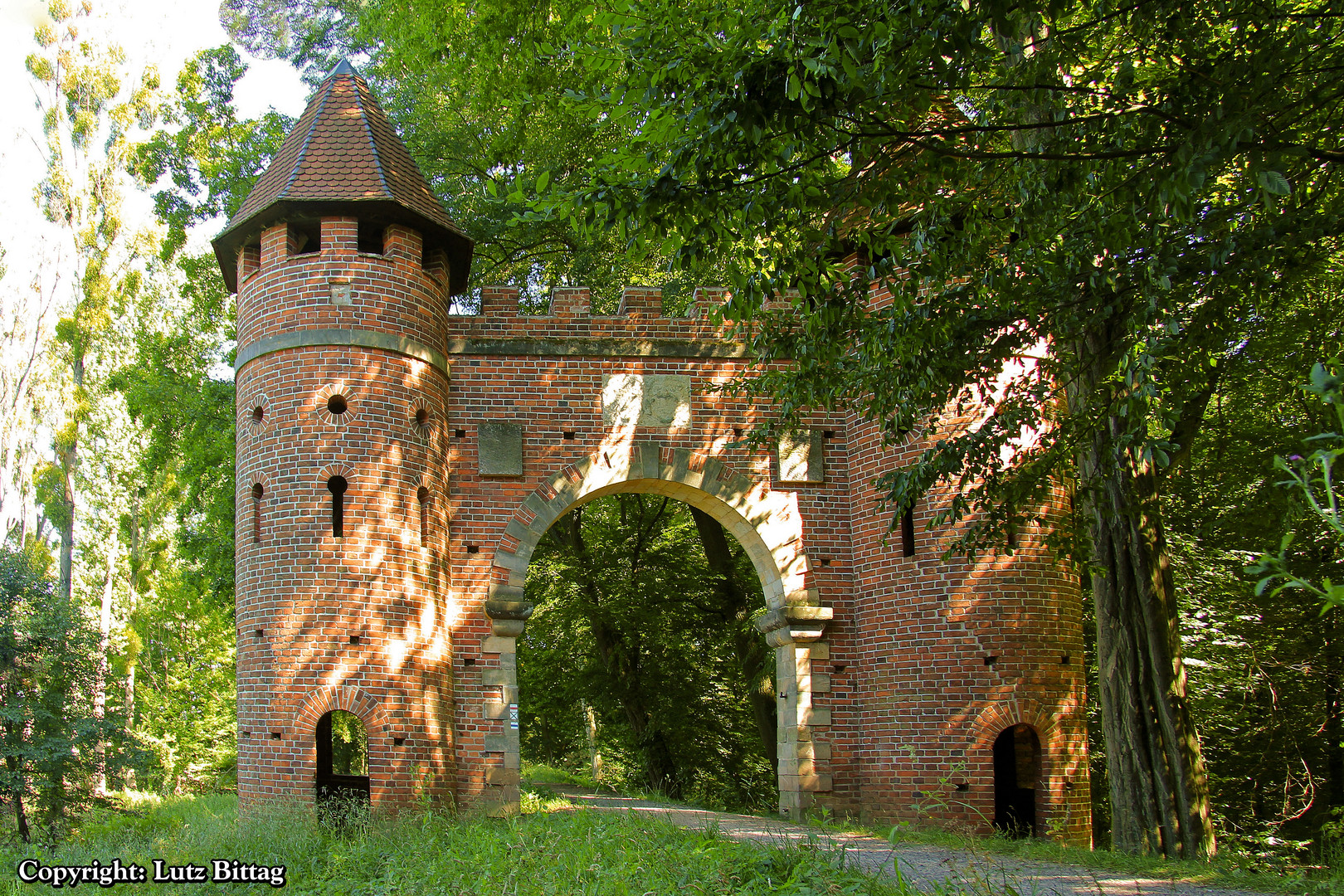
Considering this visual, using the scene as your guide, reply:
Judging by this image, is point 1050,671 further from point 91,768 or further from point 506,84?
point 91,768

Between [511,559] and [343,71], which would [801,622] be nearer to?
[511,559]

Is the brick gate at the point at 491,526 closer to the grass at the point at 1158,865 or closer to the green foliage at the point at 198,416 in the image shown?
the grass at the point at 1158,865

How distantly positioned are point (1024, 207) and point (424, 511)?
6.99 m

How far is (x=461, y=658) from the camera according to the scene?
451 inches

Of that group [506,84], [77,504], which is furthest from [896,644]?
[77,504]

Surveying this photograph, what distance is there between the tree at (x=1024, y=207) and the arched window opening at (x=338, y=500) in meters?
4.79

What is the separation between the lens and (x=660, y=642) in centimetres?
1900

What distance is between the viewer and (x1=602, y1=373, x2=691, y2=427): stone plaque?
12148 millimetres

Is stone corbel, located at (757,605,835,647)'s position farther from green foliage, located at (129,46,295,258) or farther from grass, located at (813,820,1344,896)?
green foliage, located at (129,46,295,258)

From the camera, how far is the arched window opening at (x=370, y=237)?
12.4m

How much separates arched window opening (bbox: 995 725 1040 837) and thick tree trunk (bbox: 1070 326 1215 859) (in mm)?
2122

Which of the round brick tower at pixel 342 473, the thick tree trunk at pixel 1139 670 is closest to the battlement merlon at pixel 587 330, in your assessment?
the round brick tower at pixel 342 473

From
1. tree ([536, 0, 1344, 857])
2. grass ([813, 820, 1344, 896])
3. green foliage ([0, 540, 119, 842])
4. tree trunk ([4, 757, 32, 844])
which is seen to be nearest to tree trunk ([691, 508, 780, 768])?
grass ([813, 820, 1344, 896])

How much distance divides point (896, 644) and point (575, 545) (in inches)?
358
